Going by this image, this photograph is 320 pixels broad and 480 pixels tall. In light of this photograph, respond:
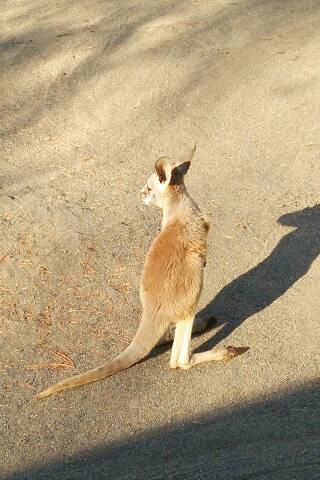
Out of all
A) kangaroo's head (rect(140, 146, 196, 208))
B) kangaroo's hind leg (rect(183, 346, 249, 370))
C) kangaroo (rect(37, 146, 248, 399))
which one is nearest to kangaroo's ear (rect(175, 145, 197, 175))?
kangaroo's head (rect(140, 146, 196, 208))

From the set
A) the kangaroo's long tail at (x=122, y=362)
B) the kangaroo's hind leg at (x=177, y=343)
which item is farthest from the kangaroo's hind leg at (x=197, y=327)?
the kangaroo's long tail at (x=122, y=362)

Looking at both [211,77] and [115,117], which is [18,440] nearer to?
[115,117]

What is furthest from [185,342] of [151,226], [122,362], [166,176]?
[151,226]

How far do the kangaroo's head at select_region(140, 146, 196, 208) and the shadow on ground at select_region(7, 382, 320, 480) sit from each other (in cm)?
185

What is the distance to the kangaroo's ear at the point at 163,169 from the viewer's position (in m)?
6.38

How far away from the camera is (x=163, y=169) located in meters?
6.45

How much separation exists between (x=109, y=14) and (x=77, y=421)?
958 centimetres

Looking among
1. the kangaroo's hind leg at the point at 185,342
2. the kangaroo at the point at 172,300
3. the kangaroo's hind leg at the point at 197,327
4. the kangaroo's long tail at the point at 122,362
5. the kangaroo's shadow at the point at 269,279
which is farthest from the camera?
the kangaroo's shadow at the point at 269,279

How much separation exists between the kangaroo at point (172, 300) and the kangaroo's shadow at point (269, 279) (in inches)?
15.6

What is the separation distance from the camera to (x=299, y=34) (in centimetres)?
1256

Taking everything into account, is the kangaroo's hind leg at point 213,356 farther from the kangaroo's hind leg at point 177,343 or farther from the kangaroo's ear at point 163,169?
the kangaroo's ear at point 163,169

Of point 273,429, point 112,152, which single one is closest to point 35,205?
point 112,152

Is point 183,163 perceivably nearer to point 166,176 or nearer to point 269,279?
point 166,176

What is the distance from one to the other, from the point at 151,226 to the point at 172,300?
239 cm
